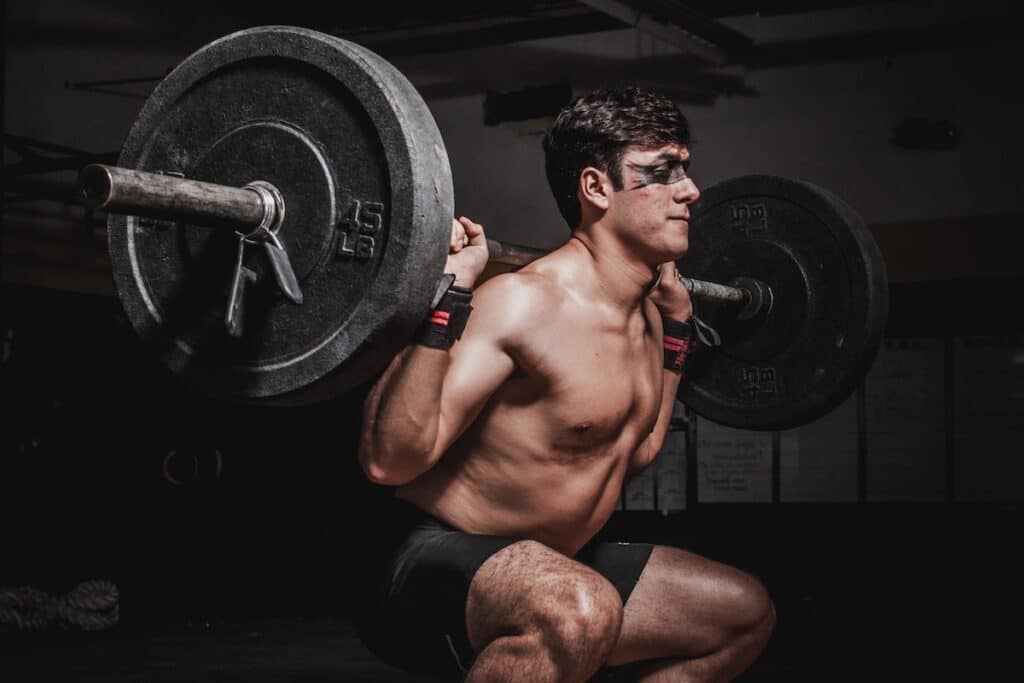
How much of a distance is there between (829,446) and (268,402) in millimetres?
5377

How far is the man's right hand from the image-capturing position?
231 cm

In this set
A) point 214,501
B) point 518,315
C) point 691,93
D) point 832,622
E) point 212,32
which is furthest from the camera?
point 212,32

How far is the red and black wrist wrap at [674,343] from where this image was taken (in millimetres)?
3051

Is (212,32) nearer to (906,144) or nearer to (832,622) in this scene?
(906,144)

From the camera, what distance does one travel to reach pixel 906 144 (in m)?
6.88

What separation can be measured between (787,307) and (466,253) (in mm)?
1456

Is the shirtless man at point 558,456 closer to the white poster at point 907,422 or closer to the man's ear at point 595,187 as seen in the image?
the man's ear at point 595,187

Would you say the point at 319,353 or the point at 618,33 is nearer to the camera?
the point at 319,353

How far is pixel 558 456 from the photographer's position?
8.46 feet

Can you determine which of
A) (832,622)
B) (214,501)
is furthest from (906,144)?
(214,501)

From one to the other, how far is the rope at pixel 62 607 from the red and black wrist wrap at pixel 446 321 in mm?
4201

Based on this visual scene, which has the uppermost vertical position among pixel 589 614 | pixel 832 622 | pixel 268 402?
pixel 268 402

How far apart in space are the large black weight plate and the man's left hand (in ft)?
1.59

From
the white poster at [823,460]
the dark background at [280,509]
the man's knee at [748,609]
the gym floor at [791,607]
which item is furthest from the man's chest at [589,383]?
the white poster at [823,460]
